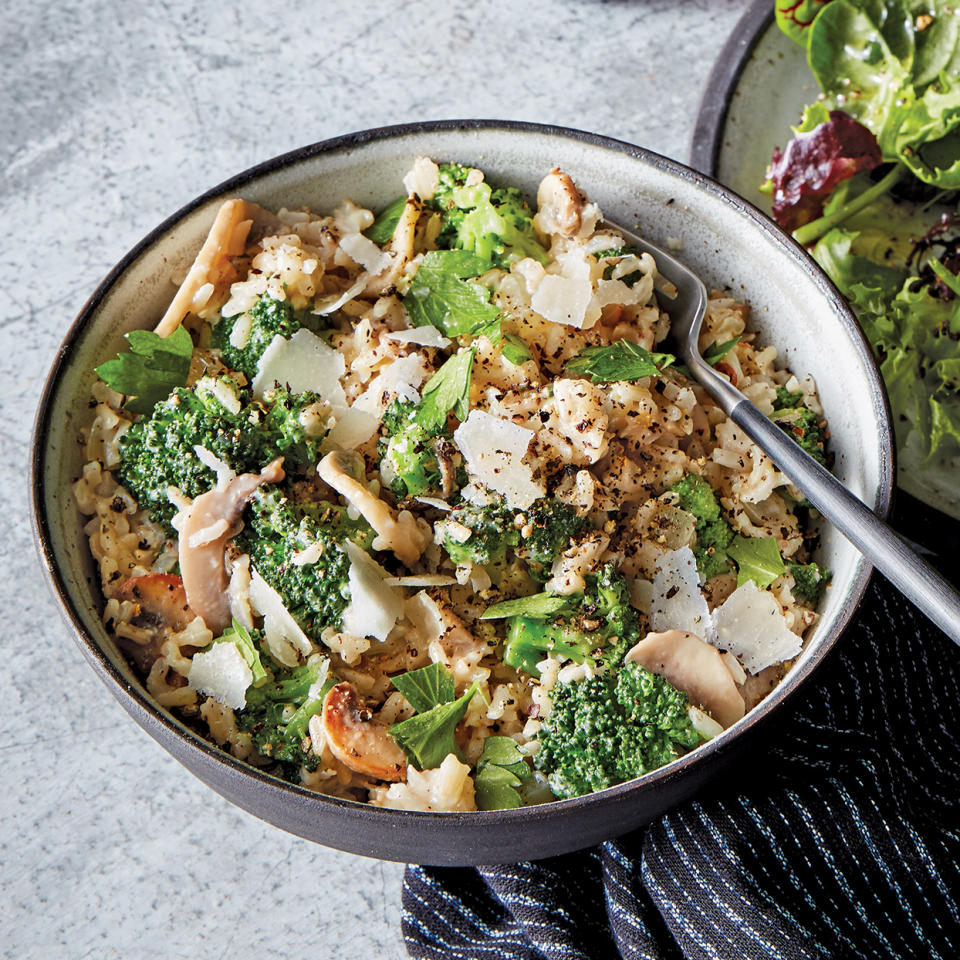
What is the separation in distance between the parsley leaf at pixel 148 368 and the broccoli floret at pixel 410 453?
608 millimetres

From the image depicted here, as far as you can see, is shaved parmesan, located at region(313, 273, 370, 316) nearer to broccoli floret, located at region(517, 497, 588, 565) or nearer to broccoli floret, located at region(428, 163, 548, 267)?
broccoli floret, located at region(428, 163, 548, 267)

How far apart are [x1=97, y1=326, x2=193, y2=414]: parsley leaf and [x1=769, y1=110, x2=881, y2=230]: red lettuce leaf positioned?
2052 mm

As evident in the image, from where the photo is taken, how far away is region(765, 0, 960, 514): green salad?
12.0ft

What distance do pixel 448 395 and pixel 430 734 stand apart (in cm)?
79

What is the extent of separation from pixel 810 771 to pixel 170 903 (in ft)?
6.04

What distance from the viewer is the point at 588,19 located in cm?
434

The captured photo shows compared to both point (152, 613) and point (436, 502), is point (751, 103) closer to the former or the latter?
point (436, 502)

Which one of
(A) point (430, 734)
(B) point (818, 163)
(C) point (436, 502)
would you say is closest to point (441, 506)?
(C) point (436, 502)

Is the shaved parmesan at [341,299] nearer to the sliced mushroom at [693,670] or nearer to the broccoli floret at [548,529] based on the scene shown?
the broccoli floret at [548,529]

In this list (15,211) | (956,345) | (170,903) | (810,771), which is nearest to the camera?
(810,771)

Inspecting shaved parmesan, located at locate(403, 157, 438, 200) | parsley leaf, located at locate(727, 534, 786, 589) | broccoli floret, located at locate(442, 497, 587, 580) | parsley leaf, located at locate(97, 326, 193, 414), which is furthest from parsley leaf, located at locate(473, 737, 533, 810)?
shaved parmesan, located at locate(403, 157, 438, 200)

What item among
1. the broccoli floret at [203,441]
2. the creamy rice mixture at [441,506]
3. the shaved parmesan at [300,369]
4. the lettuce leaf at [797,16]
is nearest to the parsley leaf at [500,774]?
the creamy rice mixture at [441,506]

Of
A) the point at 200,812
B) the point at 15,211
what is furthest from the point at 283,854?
the point at 15,211

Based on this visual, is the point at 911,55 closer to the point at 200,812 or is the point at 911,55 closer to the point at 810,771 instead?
the point at 810,771
